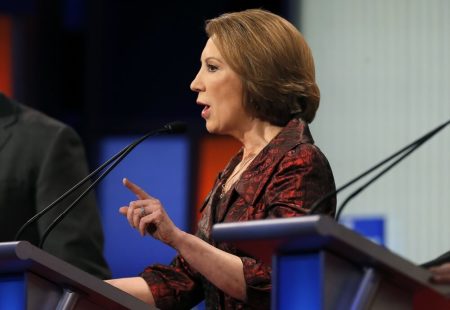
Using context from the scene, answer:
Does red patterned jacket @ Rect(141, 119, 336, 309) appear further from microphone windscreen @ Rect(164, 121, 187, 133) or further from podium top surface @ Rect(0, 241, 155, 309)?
podium top surface @ Rect(0, 241, 155, 309)

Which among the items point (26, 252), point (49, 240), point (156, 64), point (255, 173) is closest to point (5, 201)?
point (49, 240)

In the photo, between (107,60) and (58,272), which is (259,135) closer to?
(58,272)

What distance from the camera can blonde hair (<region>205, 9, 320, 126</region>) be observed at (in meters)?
2.48

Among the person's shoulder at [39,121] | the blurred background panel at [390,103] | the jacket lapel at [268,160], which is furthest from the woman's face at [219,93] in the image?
the blurred background panel at [390,103]

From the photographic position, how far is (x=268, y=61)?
8.11 feet

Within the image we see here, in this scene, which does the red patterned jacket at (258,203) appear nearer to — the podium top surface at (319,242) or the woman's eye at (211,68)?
the woman's eye at (211,68)

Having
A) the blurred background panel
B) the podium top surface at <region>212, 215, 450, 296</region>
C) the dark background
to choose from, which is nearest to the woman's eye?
the podium top surface at <region>212, 215, 450, 296</region>

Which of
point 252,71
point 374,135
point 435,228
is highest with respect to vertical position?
point 252,71

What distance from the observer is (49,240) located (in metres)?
3.34

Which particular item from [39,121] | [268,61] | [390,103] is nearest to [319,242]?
[268,61]

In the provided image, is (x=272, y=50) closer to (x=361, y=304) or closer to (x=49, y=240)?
(x=361, y=304)

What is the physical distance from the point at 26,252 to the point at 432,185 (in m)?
2.90

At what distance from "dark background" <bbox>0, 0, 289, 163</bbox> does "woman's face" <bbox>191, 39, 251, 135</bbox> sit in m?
2.72

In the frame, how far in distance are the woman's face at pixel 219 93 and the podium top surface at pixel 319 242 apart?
2.36 feet
